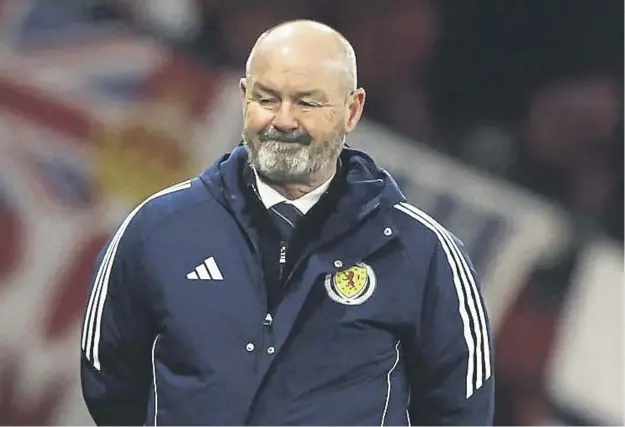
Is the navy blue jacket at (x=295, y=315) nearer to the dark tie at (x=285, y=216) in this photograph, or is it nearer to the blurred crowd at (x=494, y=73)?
the dark tie at (x=285, y=216)

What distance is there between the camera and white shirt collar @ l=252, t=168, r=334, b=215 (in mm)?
1041

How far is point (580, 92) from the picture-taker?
5.66 ft

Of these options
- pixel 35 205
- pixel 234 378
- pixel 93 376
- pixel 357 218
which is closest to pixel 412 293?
pixel 357 218

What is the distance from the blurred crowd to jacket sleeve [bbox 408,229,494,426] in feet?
2.15

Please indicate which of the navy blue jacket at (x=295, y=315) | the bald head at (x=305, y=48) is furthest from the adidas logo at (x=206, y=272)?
the bald head at (x=305, y=48)

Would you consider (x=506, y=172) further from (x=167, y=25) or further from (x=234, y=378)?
(x=234, y=378)

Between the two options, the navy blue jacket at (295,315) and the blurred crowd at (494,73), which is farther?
the blurred crowd at (494,73)

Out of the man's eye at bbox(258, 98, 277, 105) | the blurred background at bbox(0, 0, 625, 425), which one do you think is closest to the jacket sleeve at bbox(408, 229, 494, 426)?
the man's eye at bbox(258, 98, 277, 105)

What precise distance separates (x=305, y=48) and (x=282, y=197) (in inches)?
6.6

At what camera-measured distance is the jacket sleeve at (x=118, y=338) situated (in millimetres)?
1040

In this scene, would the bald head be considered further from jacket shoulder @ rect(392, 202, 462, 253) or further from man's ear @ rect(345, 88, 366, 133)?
jacket shoulder @ rect(392, 202, 462, 253)

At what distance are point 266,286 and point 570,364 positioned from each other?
37.4 inches

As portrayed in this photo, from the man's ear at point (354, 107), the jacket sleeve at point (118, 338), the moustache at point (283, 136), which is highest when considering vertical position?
the man's ear at point (354, 107)

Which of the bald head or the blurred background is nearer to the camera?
the bald head
